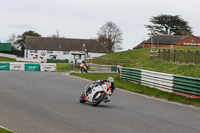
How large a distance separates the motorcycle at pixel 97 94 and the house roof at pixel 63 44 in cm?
8686

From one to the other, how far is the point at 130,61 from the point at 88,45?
4530 centimetres

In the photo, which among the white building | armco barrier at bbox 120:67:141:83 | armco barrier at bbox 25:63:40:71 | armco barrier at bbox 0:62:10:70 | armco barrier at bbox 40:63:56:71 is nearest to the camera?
armco barrier at bbox 120:67:141:83

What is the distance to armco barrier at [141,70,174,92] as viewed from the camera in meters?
17.9

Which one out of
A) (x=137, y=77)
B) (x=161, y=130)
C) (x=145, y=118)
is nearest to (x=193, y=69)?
(x=137, y=77)

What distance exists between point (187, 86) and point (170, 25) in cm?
8175

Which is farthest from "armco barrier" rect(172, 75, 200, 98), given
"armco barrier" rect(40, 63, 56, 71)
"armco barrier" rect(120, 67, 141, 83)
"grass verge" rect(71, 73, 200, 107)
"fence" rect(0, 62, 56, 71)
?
"fence" rect(0, 62, 56, 71)

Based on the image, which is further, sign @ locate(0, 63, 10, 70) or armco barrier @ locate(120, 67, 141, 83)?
sign @ locate(0, 63, 10, 70)

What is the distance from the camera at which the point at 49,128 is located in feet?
25.6

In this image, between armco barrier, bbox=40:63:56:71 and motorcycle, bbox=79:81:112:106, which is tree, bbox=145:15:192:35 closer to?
armco barrier, bbox=40:63:56:71

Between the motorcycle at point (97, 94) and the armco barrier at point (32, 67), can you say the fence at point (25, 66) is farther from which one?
the motorcycle at point (97, 94)

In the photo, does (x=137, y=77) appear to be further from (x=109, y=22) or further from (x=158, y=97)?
(x=109, y=22)

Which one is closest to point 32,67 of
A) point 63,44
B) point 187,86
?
point 187,86

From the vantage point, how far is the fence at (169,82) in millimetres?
16062

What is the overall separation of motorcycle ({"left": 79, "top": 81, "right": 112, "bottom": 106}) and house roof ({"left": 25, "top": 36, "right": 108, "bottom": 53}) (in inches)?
3420
